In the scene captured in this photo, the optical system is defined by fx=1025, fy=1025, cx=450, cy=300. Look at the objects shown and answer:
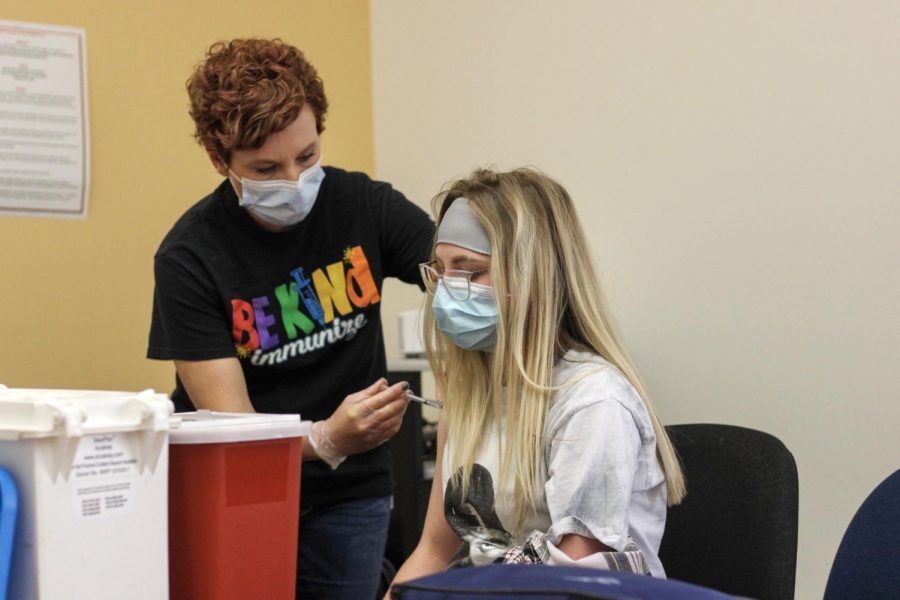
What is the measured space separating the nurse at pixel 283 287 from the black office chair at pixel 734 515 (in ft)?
→ 1.57

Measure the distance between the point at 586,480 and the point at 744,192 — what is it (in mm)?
1063

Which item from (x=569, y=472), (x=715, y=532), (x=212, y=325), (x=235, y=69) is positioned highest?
(x=235, y=69)

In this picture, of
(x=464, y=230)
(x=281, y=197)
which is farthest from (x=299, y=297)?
(x=464, y=230)

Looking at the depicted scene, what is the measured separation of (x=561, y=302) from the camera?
1.42 metres

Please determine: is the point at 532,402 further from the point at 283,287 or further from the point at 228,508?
the point at 283,287

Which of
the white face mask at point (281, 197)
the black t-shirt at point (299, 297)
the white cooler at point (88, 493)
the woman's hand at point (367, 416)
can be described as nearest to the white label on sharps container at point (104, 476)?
the white cooler at point (88, 493)

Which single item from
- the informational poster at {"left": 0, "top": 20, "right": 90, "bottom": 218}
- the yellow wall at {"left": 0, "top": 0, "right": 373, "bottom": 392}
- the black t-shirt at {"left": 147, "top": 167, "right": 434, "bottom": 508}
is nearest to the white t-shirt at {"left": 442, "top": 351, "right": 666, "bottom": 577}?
the black t-shirt at {"left": 147, "top": 167, "right": 434, "bottom": 508}

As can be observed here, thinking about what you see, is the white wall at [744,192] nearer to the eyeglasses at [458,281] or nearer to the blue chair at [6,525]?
→ the eyeglasses at [458,281]

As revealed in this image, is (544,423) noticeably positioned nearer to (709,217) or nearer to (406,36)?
(709,217)

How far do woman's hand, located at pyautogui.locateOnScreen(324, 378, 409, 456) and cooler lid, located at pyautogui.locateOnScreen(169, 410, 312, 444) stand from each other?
193 millimetres

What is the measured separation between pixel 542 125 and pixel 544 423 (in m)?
1.37

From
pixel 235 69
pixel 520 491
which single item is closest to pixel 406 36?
pixel 235 69

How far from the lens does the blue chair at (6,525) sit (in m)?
1.09

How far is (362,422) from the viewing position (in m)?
1.53
